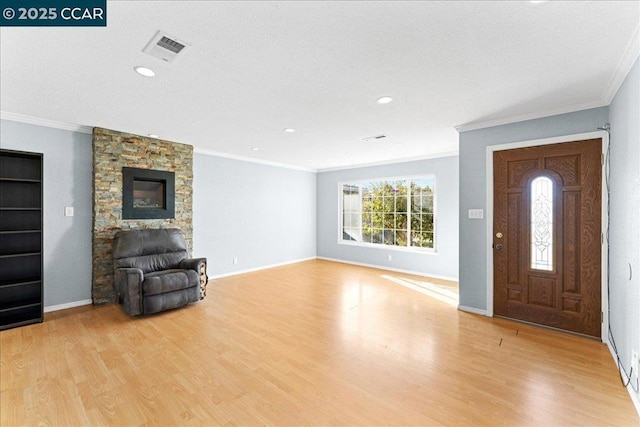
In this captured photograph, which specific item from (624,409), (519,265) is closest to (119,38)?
(624,409)

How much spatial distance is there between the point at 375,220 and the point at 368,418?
521 centimetres

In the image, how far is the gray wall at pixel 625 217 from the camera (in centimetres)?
200

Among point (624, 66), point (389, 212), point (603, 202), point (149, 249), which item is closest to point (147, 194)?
point (149, 249)

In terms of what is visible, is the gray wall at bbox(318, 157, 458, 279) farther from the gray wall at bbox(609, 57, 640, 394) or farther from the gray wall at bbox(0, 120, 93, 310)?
the gray wall at bbox(0, 120, 93, 310)

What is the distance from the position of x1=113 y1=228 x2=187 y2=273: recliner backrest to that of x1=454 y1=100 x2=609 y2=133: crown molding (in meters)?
4.51

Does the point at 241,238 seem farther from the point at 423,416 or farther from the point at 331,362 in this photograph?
the point at 423,416

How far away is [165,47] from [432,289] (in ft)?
15.8

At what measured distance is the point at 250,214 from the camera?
6.11 meters

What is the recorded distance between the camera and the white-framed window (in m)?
5.87

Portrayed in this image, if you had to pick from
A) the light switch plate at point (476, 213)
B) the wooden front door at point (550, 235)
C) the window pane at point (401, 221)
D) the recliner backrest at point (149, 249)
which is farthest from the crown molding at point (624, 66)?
the recliner backrest at point (149, 249)

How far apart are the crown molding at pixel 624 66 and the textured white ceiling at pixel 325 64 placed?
0.8 inches

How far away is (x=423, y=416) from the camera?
1.83 metres

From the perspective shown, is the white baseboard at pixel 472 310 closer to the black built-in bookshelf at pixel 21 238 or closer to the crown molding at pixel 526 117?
the crown molding at pixel 526 117

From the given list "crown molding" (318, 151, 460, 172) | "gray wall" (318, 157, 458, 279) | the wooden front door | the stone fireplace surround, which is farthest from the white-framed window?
the stone fireplace surround
